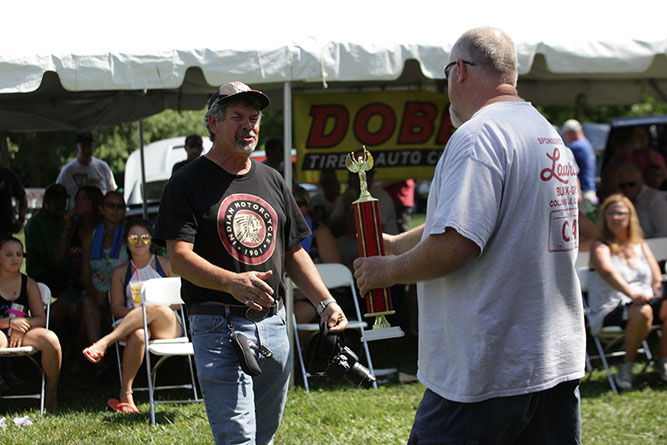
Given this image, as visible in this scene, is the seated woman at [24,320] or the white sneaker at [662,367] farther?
the white sneaker at [662,367]

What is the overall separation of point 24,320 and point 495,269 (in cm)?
434

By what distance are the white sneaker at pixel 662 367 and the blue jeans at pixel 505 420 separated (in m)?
3.84

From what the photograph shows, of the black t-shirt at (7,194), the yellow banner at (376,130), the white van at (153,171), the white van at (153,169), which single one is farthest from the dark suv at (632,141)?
the black t-shirt at (7,194)

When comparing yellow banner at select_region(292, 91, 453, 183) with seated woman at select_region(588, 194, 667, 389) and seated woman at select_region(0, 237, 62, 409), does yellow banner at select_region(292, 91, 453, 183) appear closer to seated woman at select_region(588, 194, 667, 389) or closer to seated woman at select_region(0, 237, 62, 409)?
seated woman at select_region(588, 194, 667, 389)

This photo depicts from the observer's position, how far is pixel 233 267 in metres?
2.95

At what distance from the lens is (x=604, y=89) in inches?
369

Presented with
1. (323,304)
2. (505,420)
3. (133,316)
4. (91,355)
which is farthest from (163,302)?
(505,420)

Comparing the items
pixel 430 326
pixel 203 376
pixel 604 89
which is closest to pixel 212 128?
pixel 203 376

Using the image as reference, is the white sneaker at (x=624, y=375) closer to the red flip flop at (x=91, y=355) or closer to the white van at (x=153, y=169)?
the red flip flop at (x=91, y=355)

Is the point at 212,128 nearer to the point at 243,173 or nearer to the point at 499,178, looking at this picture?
the point at 243,173

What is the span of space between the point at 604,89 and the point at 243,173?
748cm

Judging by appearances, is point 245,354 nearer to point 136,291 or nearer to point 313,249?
point 136,291

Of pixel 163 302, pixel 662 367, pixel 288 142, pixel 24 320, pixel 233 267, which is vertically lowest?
pixel 662 367

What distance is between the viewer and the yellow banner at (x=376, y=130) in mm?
6945
